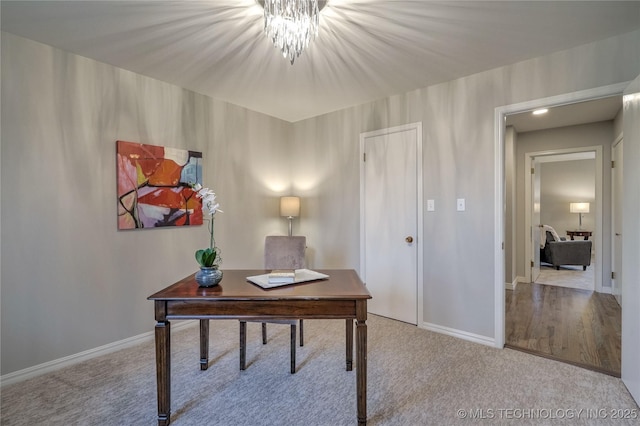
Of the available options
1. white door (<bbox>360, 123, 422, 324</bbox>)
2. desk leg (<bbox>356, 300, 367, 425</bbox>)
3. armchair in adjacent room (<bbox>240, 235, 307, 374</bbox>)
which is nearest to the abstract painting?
armchair in adjacent room (<bbox>240, 235, 307, 374</bbox>)

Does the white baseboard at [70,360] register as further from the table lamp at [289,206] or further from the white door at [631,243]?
the white door at [631,243]

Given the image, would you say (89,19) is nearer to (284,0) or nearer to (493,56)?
(284,0)

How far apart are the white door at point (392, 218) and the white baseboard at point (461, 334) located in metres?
0.16

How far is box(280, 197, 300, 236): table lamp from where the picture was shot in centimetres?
379

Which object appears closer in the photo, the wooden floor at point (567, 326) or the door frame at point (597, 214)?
the wooden floor at point (567, 326)

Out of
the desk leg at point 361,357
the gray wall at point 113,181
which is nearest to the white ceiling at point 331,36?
the gray wall at point 113,181

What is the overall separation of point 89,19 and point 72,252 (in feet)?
5.38

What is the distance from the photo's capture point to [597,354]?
241cm

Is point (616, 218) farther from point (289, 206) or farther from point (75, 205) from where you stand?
point (75, 205)

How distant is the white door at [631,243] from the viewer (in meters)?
1.81

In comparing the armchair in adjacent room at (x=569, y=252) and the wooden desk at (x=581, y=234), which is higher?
Result: the wooden desk at (x=581, y=234)

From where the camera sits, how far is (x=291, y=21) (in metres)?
1.68

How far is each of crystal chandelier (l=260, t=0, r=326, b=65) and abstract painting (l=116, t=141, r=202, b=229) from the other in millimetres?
1663

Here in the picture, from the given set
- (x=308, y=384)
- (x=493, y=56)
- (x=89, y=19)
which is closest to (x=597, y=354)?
(x=308, y=384)
